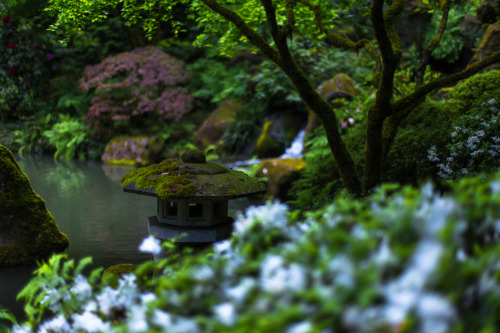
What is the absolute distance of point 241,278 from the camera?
138 cm

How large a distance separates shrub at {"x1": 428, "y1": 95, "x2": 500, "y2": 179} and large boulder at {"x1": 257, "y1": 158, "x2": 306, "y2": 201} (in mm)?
3088

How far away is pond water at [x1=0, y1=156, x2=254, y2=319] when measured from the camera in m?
4.57

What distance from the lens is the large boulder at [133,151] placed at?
1347cm

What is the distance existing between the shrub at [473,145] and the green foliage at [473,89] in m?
0.40

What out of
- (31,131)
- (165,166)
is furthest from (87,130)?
(165,166)

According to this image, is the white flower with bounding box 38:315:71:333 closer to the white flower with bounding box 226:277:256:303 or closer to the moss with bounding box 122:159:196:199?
the white flower with bounding box 226:277:256:303

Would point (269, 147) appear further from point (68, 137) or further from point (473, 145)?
point (68, 137)

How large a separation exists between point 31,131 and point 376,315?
18297 millimetres

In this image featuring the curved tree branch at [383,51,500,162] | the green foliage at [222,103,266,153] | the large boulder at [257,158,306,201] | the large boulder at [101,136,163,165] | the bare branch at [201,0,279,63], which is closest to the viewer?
the curved tree branch at [383,51,500,162]

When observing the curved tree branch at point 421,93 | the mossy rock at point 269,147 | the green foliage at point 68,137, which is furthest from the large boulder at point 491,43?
the green foliage at point 68,137

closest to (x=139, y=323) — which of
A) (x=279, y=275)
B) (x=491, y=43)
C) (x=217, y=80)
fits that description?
(x=279, y=275)

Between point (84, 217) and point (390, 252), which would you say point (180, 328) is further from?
point (84, 217)

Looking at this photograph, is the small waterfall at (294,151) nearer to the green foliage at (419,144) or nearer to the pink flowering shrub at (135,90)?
the green foliage at (419,144)

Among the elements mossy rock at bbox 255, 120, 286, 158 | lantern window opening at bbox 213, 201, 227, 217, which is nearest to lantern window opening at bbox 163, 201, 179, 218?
lantern window opening at bbox 213, 201, 227, 217
